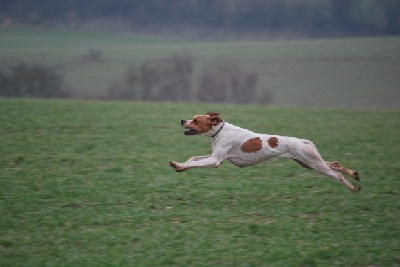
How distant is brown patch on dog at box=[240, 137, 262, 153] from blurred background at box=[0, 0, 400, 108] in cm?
4486

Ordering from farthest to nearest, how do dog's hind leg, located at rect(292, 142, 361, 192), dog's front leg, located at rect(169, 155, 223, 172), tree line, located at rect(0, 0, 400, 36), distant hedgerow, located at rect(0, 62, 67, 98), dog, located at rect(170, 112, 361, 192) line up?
tree line, located at rect(0, 0, 400, 36), distant hedgerow, located at rect(0, 62, 67, 98), dog's hind leg, located at rect(292, 142, 361, 192), dog, located at rect(170, 112, 361, 192), dog's front leg, located at rect(169, 155, 223, 172)

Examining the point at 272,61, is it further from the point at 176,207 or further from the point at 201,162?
the point at 176,207

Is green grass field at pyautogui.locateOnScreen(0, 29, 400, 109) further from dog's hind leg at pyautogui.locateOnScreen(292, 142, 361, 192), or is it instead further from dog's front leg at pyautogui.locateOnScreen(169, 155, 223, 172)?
dog's front leg at pyautogui.locateOnScreen(169, 155, 223, 172)

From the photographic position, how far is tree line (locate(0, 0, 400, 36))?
85.8 metres

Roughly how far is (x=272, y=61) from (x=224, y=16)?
24862 mm

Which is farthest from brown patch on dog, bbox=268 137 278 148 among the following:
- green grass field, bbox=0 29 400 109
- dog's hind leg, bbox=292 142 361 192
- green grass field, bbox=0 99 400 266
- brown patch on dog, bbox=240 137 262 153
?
Answer: green grass field, bbox=0 29 400 109

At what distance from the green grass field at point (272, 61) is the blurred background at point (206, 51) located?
152mm

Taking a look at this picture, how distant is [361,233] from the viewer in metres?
8.24

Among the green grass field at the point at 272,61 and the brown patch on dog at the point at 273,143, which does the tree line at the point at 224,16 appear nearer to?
the green grass field at the point at 272,61

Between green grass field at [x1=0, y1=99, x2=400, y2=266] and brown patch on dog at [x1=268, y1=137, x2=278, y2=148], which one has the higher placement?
brown patch on dog at [x1=268, y1=137, x2=278, y2=148]

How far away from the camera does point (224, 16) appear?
101688 millimetres

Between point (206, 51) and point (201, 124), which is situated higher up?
point (206, 51)

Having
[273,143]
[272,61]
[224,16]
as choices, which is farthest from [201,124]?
[224,16]

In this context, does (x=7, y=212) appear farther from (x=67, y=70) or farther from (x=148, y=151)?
(x=67, y=70)
